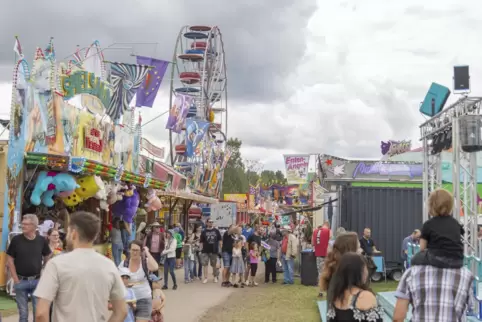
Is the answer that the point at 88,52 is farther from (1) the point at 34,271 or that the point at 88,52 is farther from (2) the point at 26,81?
(1) the point at 34,271

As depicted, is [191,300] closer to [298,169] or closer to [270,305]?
[270,305]

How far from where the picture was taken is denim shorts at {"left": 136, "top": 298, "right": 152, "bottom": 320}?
7.11 metres

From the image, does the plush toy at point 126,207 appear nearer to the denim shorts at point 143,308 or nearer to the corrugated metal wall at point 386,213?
the corrugated metal wall at point 386,213

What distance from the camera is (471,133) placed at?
1075 centimetres

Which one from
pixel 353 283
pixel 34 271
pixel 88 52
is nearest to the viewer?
pixel 353 283

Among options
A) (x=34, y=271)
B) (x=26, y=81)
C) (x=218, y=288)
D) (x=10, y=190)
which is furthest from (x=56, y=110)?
(x=34, y=271)

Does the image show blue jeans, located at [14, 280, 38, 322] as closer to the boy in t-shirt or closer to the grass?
the grass

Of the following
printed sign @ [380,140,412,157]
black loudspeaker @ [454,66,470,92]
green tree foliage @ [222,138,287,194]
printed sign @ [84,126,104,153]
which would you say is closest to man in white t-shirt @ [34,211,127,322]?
black loudspeaker @ [454,66,470,92]

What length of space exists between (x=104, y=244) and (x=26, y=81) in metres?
5.67

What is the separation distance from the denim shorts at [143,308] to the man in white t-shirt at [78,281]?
307 centimetres

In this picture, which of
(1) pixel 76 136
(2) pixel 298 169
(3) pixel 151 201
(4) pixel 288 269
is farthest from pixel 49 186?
(2) pixel 298 169

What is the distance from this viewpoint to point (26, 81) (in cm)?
1325

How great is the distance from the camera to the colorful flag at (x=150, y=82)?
18656 millimetres

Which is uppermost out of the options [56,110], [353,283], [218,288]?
[56,110]
